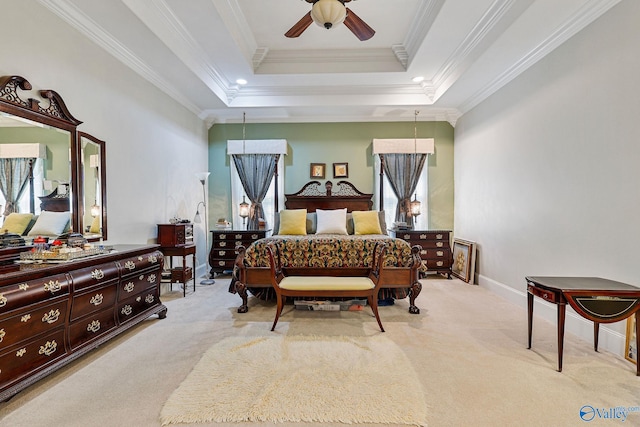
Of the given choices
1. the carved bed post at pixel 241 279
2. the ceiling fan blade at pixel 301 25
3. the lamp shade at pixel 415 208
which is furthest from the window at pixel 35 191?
the lamp shade at pixel 415 208

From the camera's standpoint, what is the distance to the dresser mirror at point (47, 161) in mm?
2312

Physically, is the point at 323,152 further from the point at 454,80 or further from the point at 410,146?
the point at 454,80

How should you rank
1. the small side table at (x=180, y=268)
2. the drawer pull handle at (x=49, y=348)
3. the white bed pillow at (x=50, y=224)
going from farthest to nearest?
the small side table at (x=180, y=268) → the white bed pillow at (x=50, y=224) → the drawer pull handle at (x=49, y=348)

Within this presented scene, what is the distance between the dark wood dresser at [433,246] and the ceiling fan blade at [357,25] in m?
3.25

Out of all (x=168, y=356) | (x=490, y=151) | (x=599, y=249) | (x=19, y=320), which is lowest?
(x=168, y=356)

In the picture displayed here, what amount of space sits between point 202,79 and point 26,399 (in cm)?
384

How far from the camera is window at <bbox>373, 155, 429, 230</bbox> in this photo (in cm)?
594

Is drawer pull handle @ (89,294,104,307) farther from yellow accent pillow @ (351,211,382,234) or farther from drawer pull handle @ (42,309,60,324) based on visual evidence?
yellow accent pillow @ (351,211,382,234)

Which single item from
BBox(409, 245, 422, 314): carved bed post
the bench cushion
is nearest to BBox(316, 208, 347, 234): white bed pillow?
BBox(409, 245, 422, 314): carved bed post

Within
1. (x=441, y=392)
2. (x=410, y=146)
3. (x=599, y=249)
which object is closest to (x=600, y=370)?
(x=599, y=249)

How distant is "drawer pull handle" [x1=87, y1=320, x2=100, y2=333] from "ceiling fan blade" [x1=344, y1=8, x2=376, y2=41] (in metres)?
3.39

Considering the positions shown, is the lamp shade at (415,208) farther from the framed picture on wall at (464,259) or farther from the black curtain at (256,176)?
the black curtain at (256,176)

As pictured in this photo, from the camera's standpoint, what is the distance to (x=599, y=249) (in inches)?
105

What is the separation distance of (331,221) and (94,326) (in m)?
3.51
